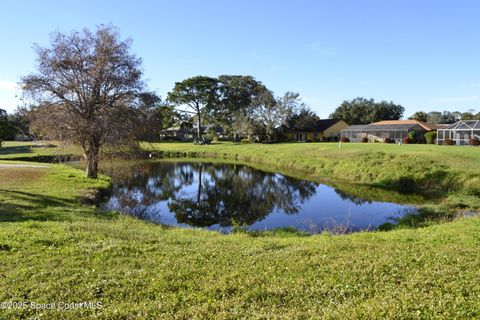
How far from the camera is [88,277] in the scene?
249 inches

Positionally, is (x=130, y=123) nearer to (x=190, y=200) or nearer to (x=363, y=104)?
(x=190, y=200)

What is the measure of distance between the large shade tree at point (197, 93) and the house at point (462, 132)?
43.4 metres

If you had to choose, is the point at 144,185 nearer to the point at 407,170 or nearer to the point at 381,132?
the point at 407,170

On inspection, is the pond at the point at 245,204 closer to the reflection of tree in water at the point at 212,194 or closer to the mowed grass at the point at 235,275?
the reflection of tree in water at the point at 212,194

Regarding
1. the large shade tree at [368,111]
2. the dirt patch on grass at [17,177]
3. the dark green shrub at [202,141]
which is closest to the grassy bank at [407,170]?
the dirt patch on grass at [17,177]

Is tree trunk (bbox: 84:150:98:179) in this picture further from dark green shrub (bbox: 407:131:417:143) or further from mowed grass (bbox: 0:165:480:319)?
dark green shrub (bbox: 407:131:417:143)

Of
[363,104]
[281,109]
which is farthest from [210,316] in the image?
[363,104]

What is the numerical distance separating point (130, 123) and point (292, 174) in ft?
54.4

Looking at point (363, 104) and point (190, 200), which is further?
point (363, 104)

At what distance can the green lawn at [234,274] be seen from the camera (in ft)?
16.5

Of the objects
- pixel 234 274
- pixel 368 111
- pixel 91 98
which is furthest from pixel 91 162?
pixel 368 111

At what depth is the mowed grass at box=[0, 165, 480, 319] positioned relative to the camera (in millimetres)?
5027

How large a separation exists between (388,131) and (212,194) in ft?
145

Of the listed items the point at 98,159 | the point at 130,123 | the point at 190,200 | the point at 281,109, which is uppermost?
the point at 281,109
